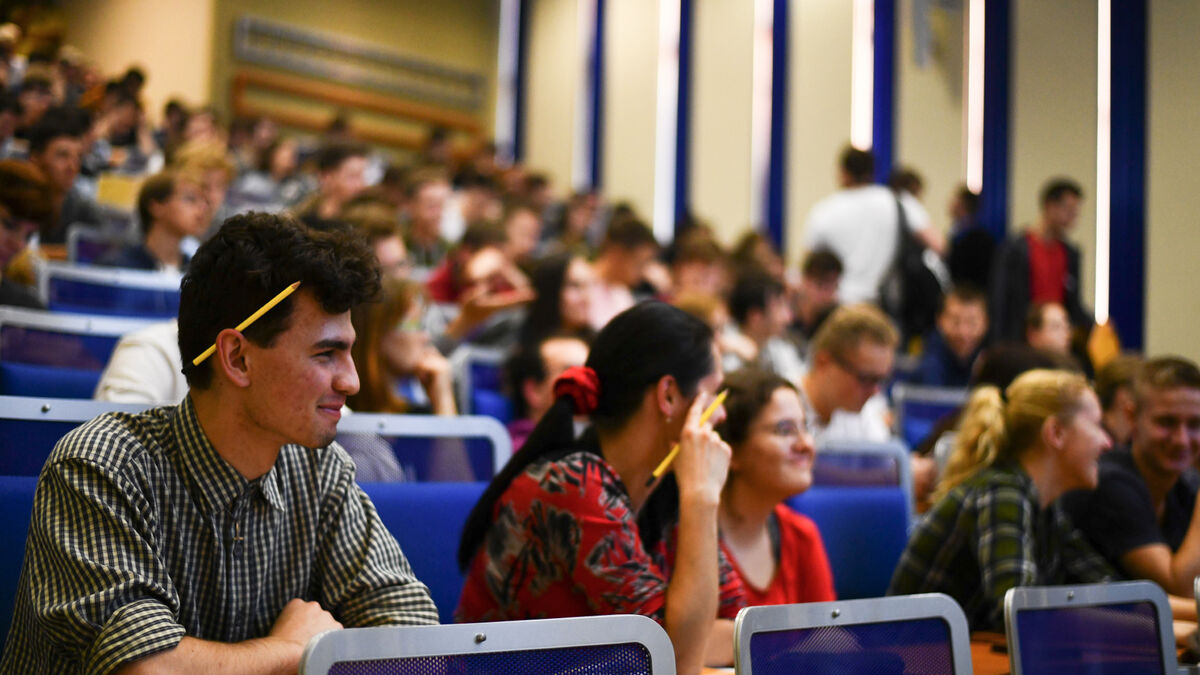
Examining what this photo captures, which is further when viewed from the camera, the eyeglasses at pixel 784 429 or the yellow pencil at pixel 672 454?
the eyeglasses at pixel 784 429

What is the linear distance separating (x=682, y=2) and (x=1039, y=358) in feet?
24.7

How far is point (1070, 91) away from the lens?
5.41 m

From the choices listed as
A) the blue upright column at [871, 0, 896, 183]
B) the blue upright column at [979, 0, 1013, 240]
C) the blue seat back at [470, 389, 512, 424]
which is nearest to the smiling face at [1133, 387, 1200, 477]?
the blue seat back at [470, 389, 512, 424]

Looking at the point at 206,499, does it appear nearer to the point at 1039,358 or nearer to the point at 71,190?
the point at 1039,358

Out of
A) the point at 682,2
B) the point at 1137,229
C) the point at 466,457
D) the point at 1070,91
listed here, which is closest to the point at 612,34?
the point at 682,2

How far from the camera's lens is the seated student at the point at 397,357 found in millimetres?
2898

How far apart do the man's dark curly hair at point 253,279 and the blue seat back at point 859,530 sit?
1.65 meters

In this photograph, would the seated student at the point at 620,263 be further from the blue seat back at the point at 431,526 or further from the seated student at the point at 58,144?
the blue seat back at the point at 431,526

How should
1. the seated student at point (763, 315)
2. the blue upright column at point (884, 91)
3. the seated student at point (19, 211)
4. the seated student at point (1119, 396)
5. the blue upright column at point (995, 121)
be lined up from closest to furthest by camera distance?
the seated student at point (1119, 396), the seated student at point (19, 211), the seated student at point (763, 315), the blue upright column at point (995, 121), the blue upright column at point (884, 91)

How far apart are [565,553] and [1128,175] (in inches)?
152

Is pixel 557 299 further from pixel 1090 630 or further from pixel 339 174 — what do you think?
pixel 1090 630

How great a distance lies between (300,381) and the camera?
150 cm

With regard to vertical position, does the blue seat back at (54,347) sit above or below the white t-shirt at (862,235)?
below

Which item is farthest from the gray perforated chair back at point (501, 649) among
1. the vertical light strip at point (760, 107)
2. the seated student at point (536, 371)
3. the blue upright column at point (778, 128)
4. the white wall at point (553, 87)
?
the white wall at point (553, 87)
